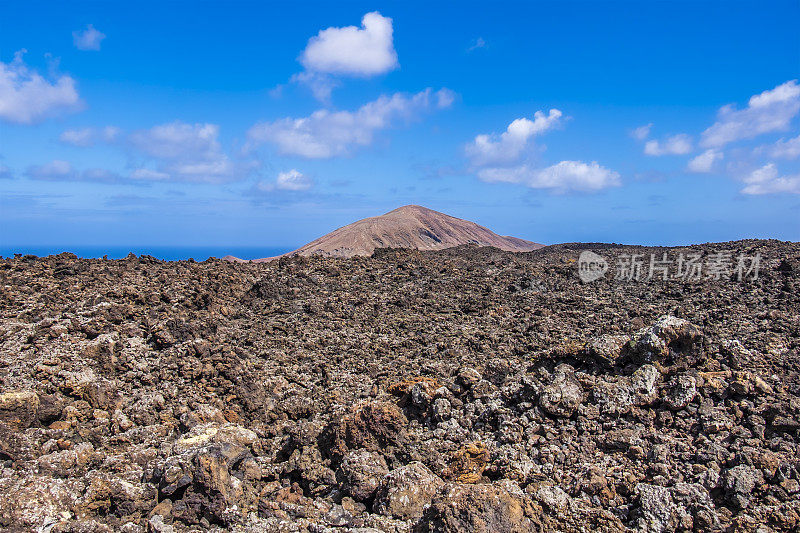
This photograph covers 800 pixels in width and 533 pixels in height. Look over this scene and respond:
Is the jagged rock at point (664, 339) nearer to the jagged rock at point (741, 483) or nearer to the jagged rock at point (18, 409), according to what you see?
the jagged rock at point (741, 483)

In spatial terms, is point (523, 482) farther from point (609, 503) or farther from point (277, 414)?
point (277, 414)

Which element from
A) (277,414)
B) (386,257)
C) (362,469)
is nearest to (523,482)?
(362,469)

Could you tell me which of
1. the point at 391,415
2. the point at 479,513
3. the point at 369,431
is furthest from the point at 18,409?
the point at 479,513

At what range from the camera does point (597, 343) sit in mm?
6395

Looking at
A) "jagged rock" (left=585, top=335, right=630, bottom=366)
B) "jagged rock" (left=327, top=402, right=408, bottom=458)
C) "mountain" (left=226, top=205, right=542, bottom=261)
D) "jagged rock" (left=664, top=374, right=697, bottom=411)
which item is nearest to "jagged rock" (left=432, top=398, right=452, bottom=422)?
"jagged rock" (left=327, top=402, right=408, bottom=458)

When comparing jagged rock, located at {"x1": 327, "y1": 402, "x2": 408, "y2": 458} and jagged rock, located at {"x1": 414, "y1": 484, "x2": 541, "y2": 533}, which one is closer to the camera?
jagged rock, located at {"x1": 414, "y1": 484, "x2": 541, "y2": 533}

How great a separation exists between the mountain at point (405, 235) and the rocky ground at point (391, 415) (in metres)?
13.9

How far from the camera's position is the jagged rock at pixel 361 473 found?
16.2 ft

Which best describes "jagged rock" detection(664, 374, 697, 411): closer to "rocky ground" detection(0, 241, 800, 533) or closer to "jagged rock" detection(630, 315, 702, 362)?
"rocky ground" detection(0, 241, 800, 533)

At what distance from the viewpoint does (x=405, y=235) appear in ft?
105

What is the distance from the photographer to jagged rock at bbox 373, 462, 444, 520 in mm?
4672

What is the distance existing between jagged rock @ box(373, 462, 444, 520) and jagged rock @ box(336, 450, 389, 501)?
10 centimetres

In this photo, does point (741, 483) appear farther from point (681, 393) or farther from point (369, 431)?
point (369, 431)

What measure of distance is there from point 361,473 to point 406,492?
21.7 inches
